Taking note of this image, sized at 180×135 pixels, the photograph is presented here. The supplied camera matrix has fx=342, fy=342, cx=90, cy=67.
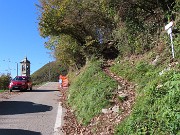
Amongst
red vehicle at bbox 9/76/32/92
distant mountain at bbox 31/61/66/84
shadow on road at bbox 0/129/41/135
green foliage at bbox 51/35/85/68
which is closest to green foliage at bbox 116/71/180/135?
shadow on road at bbox 0/129/41/135

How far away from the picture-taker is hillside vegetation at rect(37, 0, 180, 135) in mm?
7043

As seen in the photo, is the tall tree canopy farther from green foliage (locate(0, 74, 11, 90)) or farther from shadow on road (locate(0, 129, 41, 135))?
green foliage (locate(0, 74, 11, 90))

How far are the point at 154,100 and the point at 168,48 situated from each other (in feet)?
16.1

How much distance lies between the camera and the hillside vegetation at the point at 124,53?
704 centimetres

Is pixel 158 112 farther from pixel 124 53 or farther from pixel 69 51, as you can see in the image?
pixel 69 51

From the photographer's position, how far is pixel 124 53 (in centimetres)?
1766

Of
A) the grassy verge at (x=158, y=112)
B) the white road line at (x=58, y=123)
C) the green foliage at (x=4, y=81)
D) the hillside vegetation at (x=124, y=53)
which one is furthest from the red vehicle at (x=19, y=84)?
the grassy verge at (x=158, y=112)

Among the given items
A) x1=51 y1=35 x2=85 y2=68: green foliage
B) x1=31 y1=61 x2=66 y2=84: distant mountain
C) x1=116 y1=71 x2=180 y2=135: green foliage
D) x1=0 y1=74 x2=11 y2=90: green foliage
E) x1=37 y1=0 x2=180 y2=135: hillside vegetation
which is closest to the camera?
x1=116 y1=71 x2=180 y2=135: green foliage

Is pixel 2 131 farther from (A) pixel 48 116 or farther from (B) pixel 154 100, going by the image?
(B) pixel 154 100

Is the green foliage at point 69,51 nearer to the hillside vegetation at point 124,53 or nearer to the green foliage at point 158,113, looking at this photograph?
the hillside vegetation at point 124,53

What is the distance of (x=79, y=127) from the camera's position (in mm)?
10336

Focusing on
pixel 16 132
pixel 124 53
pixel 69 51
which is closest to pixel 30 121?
pixel 16 132

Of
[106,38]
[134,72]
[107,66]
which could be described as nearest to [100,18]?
[106,38]

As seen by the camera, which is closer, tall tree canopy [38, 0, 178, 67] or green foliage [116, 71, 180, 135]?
green foliage [116, 71, 180, 135]
